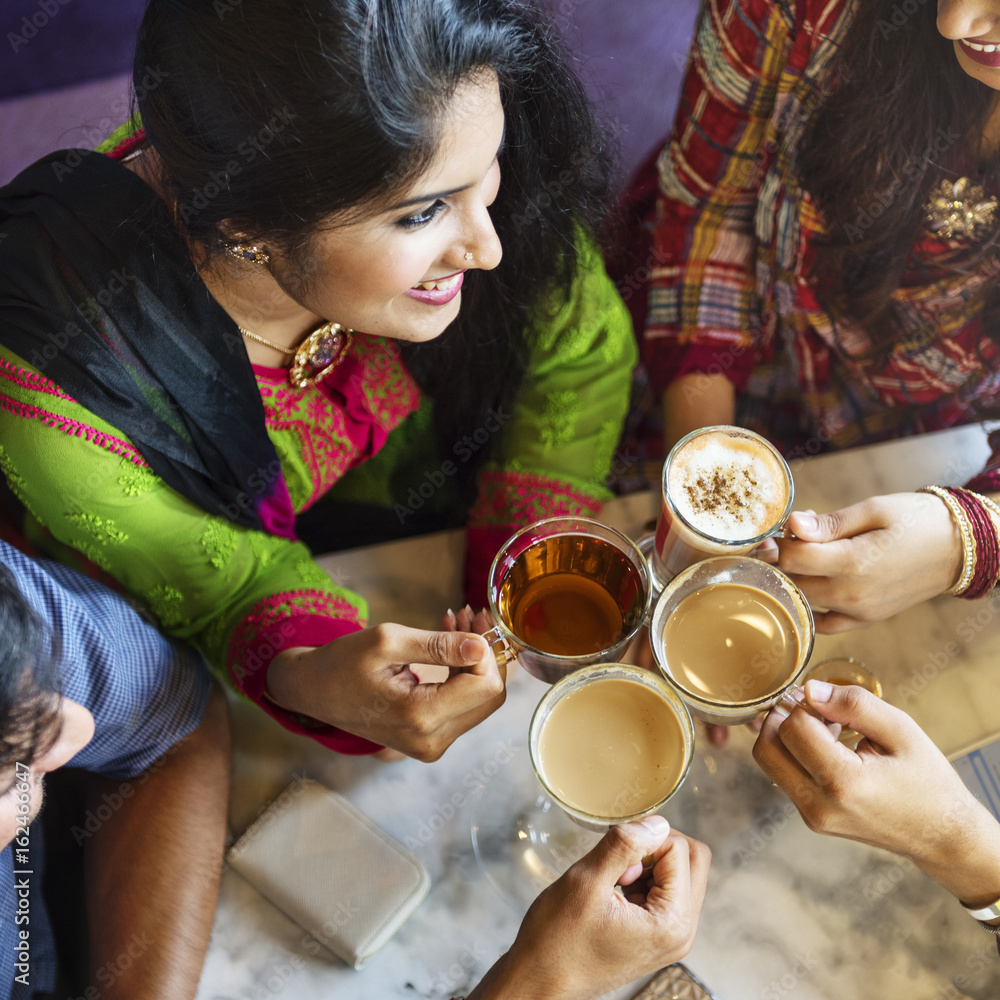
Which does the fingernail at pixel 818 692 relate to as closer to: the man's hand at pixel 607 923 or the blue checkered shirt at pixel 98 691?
the man's hand at pixel 607 923

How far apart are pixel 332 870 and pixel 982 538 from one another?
3.54 ft

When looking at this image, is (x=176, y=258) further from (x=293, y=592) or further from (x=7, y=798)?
(x=7, y=798)

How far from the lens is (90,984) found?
4.13 ft

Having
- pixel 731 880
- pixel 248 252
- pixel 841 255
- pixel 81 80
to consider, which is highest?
pixel 248 252

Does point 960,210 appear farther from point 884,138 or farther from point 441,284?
point 441,284

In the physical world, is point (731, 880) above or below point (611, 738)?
below

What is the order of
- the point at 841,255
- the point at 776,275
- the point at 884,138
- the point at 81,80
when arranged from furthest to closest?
1. the point at 81,80
2. the point at 776,275
3. the point at 841,255
4. the point at 884,138

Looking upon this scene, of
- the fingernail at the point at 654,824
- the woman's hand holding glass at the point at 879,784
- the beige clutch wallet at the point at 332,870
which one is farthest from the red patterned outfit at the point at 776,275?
the beige clutch wallet at the point at 332,870

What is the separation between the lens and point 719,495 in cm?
123

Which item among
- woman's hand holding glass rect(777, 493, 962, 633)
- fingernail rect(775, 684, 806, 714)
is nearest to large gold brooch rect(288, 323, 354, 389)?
woman's hand holding glass rect(777, 493, 962, 633)

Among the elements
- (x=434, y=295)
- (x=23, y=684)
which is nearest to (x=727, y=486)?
(x=434, y=295)

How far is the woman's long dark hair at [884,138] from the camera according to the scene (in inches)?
51.5

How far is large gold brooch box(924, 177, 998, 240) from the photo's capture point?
4.58 ft

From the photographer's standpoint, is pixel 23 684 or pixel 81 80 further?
pixel 81 80
